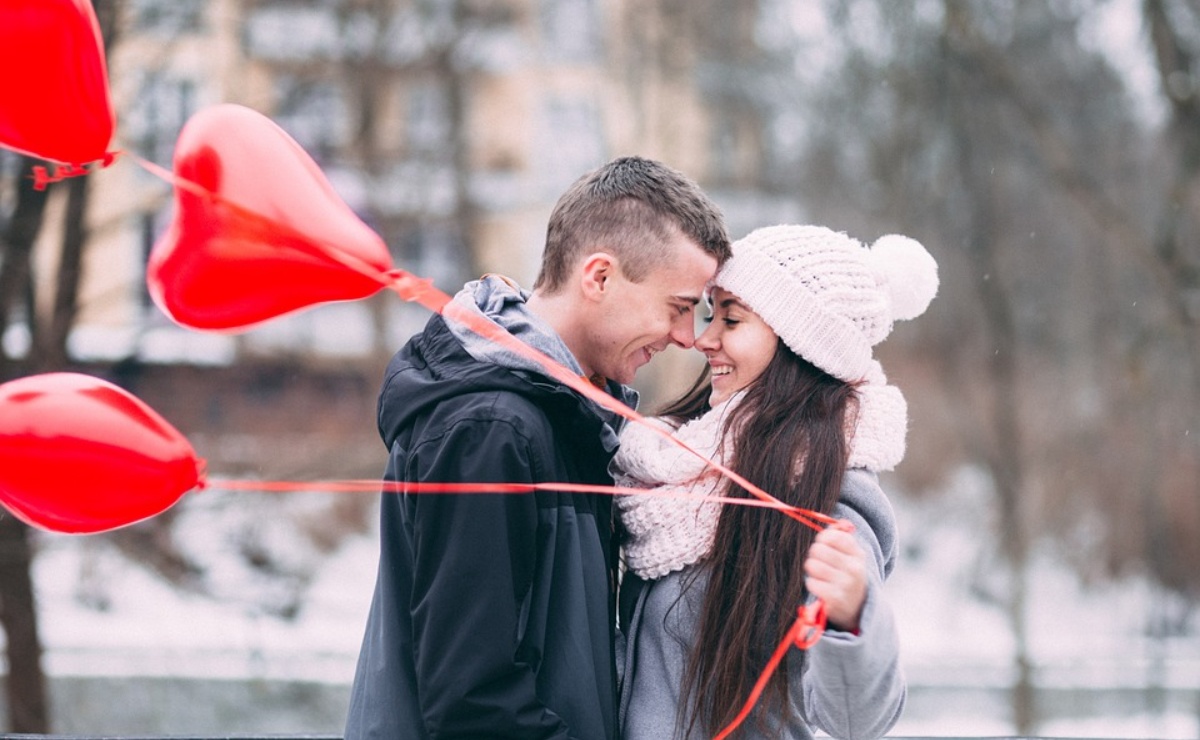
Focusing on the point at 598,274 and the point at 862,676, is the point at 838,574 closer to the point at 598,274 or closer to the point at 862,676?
the point at 862,676

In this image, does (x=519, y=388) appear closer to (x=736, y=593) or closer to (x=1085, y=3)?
(x=736, y=593)

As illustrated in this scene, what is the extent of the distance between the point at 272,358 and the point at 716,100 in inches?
276

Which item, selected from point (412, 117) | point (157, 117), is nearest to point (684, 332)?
point (157, 117)

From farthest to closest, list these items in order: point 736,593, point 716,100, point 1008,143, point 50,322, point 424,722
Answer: point 716,100 < point 1008,143 < point 50,322 < point 736,593 < point 424,722

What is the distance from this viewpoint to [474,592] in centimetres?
180

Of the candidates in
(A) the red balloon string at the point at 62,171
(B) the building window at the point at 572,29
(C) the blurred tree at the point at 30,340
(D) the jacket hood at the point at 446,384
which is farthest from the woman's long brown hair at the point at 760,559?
(B) the building window at the point at 572,29

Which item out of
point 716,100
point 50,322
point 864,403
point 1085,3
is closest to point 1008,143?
point 1085,3

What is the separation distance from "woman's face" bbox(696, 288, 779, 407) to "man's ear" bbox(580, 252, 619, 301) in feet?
0.81

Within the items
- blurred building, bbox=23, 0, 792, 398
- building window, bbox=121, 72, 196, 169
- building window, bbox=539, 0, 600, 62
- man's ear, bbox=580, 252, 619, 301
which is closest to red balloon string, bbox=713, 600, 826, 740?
man's ear, bbox=580, 252, 619, 301

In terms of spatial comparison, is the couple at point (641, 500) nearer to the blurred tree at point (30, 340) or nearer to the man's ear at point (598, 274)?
the man's ear at point (598, 274)

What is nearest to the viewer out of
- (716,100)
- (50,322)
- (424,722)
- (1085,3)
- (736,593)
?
(424,722)

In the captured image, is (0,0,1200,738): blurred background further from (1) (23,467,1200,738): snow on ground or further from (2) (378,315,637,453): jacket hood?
(2) (378,315,637,453): jacket hood

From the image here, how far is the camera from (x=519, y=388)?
192 cm

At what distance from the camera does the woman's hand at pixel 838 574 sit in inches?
72.7
